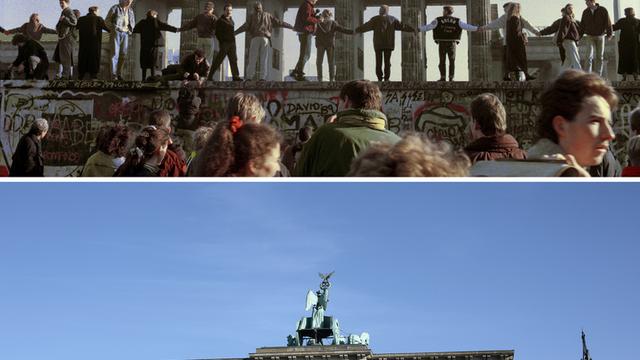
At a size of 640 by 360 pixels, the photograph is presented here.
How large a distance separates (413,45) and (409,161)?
90.8 feet

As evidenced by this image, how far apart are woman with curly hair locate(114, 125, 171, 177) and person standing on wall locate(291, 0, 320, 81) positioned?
18813mm

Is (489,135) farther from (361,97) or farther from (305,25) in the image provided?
(305,25)

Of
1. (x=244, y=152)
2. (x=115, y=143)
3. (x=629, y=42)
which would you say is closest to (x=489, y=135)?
(x=244, y=152)

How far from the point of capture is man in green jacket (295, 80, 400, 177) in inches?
386

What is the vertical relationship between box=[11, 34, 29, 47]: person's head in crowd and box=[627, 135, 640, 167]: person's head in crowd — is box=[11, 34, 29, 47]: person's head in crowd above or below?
above

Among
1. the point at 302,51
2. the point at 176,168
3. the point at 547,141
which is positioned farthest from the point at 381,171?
the point at 302,51

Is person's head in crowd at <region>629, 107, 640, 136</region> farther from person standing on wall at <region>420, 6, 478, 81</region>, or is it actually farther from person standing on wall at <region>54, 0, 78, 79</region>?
person standing on wall at <region>54, 0, 78, 79</region>

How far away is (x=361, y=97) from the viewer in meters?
10.4

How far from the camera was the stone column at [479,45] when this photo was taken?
113ft

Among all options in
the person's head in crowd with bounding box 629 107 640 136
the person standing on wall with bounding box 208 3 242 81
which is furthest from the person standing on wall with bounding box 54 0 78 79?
the person's head in crowd with bounding box 629 107 640 136

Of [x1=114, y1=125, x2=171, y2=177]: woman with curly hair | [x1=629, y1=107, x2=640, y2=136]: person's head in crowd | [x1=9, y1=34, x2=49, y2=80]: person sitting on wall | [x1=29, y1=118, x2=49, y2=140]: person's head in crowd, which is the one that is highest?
[x1=9, y1=34, x2=49, y2=80]: person sitting on wall

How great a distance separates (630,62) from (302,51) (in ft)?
26.7

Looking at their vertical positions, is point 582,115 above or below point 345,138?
below

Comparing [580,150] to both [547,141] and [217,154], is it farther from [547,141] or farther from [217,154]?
[217,154]
